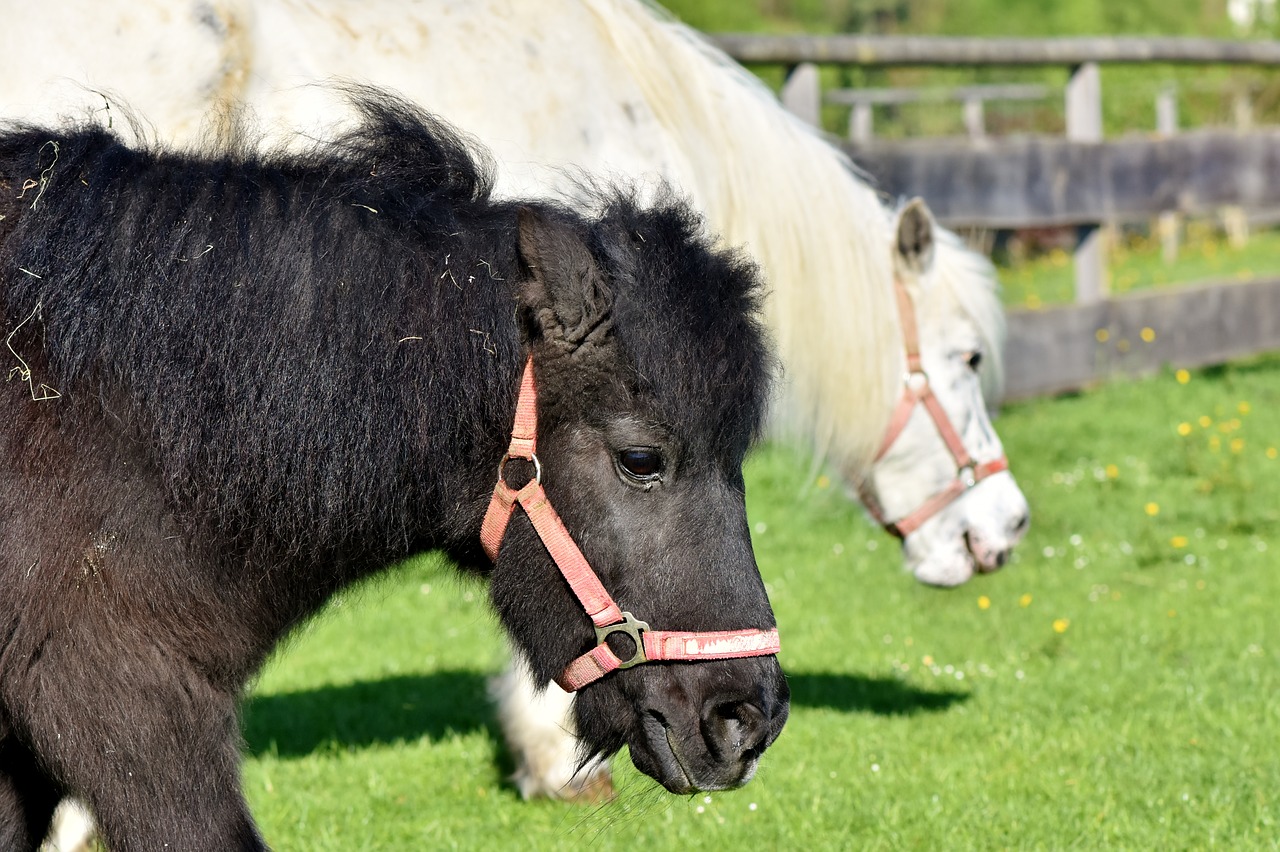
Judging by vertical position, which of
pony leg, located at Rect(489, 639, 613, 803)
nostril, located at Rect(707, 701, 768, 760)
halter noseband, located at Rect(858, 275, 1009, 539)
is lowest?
pony leg, located at Rect(489, 639, 613, 803)

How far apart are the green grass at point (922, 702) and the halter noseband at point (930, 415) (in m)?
0.44

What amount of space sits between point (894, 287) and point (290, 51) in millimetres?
2301

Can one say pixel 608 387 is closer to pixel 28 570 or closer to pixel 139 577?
pixel 139 577

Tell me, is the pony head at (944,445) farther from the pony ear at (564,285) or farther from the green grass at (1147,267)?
the green grass at (1147,267)

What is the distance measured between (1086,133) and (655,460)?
26.2 feet

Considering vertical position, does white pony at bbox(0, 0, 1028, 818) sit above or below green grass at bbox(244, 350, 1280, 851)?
above

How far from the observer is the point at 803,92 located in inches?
314

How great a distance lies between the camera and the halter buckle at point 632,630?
2477mm

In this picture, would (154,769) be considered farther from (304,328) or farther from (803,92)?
(803,92)

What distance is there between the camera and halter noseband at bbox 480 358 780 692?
2.45 m

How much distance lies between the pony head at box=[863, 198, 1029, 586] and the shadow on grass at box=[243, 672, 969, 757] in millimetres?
491

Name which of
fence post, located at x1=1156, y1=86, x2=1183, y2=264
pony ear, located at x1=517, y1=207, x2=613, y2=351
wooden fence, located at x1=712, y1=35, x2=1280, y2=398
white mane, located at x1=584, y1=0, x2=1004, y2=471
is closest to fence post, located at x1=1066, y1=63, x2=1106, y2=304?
wooden fence, located at x1=712, y1=35, x2=1280, y2=398

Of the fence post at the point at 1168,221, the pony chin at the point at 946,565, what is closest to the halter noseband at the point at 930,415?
the pony chin at the point at 946,565

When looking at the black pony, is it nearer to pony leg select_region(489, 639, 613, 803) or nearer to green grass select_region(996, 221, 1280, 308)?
pony leg select_region(489, 639, 613, 803)
